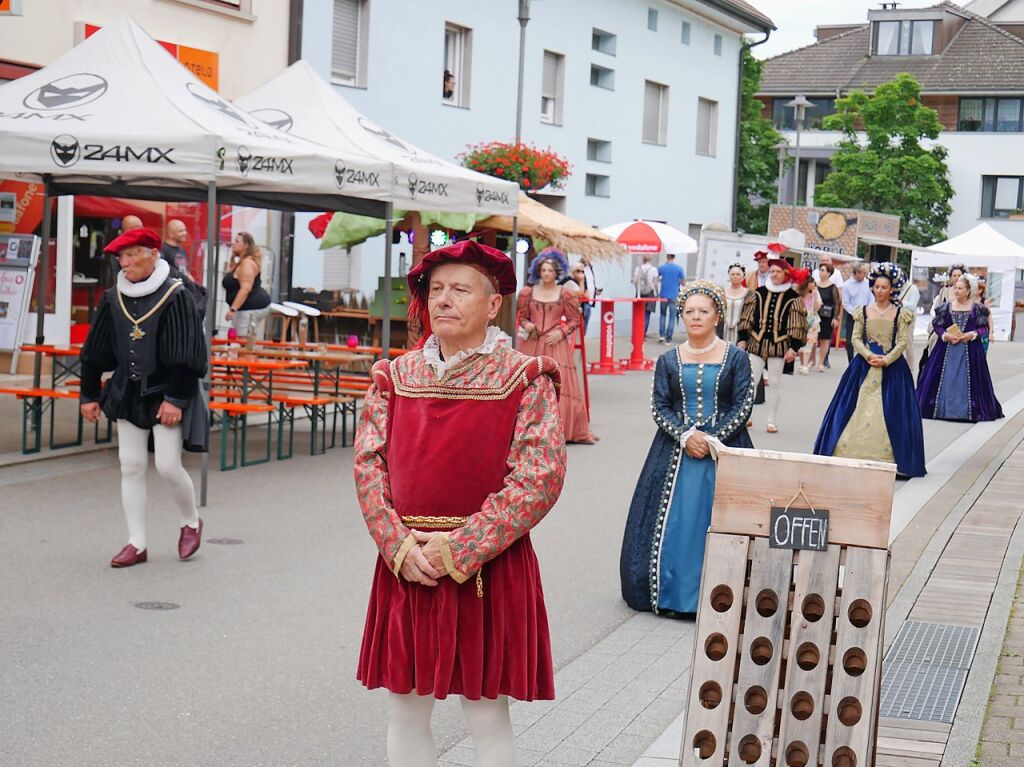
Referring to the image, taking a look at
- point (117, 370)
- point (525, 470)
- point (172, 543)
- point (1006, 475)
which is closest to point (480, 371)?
point (525, 470)

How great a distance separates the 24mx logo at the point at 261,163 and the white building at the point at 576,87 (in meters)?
10.8

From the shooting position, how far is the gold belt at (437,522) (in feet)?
12.6

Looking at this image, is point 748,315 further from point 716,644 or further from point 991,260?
point 991,260

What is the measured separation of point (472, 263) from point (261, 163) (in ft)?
24.0

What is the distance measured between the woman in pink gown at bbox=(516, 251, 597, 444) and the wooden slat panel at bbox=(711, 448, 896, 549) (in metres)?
10.2

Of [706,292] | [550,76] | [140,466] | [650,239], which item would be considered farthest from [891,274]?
[550,76]

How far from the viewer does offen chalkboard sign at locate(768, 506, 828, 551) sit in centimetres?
377

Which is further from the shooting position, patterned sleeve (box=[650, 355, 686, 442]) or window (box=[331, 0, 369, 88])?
window (box=[331, 0, 369, 88])

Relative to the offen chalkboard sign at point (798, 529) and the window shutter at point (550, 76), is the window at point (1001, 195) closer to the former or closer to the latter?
the window shutter at point (550, 76)

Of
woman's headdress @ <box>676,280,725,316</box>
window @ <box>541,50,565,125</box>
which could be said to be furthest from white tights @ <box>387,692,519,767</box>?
window @ <box>541,50,565,125</box>

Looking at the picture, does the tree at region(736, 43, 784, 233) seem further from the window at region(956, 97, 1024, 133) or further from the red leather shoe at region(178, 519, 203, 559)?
the red leather shoe at region(178, 519, 203, 559)

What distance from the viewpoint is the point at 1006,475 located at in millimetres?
13008

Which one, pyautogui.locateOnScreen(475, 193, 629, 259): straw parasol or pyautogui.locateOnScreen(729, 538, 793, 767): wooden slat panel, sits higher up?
pyautogui.locateOnScreen(475, 193, 629, 259): straw parasol

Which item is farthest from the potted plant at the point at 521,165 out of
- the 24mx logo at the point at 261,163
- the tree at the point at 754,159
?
the tree at the point at 754,159
